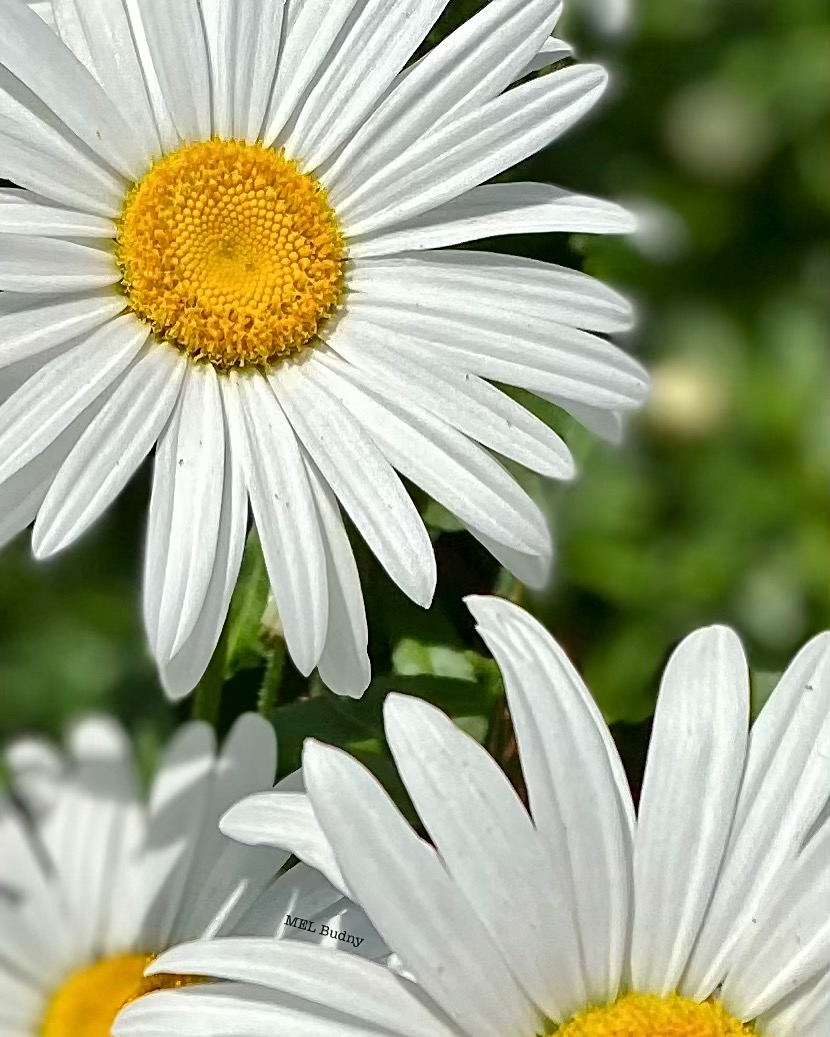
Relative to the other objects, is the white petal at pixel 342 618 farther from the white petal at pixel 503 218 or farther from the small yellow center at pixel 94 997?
the small yellow center at pixel 94 997

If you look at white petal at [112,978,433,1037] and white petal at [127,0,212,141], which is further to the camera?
white petal at [127,0,212,141]

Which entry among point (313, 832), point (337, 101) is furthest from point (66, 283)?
point (313, 832)

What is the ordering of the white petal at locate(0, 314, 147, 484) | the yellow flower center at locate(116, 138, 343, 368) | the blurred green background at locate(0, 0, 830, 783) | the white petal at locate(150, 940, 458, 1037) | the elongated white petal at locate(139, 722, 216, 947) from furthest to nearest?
the blurred green background at locate(0, 0, 830, 783) → the elongated white petal at locate(139, 722, 216, 947) → the yellow flower center at locate(116, 138, 343, 368) → the white petal at locate(0, 314, 147, 484) → the white petal at locate(150, 940, 458, 1037)

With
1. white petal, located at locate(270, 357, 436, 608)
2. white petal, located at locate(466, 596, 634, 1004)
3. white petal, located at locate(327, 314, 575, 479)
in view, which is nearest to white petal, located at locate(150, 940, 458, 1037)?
white petal, located at locate(466, 596, 634, 1004)

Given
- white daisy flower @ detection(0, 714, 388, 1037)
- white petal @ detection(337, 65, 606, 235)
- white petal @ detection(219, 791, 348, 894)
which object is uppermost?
white petal @ detection(337, 65, 606, 235)

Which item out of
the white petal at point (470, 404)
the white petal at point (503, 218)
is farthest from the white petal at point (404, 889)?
the white petal at point (503, 218)

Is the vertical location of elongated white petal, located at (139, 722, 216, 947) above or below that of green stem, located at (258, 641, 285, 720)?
below

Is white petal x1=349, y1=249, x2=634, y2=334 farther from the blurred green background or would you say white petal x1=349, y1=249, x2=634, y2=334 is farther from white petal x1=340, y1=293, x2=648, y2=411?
the blurred green background
